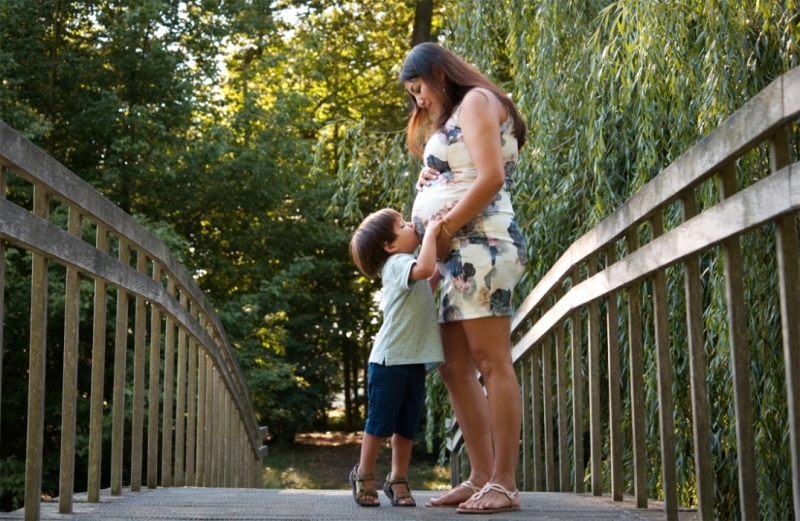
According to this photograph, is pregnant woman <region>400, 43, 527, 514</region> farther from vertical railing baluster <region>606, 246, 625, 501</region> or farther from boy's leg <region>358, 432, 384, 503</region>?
vertical railing baluster <region>606, 246, 625, 501</region>

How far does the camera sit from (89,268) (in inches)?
121

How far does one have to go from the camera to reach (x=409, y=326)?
11.6 feet

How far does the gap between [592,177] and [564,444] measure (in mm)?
2403

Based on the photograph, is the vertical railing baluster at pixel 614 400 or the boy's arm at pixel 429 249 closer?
the boy's arm at pixel 429 249

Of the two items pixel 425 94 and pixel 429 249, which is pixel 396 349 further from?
pixel 425 94

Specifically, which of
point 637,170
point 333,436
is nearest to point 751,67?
point 637,170

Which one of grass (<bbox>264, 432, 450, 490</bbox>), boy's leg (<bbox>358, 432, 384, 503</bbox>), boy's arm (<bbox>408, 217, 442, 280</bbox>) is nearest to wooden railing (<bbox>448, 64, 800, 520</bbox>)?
boy's arm (<bbox>408, 217, 442, 280</bbox>)

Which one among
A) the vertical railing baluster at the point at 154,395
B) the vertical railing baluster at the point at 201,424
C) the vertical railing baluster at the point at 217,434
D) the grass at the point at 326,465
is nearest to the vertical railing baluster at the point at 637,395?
the vertical railing baluster at the point at 154,395

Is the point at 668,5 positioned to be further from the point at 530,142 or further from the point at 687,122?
the point at 530,142

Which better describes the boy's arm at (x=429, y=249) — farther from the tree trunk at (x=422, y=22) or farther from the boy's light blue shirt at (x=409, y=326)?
the tree trunk at (x=422, y=22)

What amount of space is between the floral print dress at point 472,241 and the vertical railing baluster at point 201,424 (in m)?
2.66

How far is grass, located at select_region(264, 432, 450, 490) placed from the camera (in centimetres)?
1691

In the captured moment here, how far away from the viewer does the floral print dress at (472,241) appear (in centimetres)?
332

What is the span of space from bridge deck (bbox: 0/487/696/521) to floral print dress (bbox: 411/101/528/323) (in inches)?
25.0
